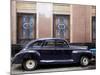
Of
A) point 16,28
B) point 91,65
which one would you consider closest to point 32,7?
point 16,28

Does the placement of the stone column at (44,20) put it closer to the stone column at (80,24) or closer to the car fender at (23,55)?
the car fender at (23,55)

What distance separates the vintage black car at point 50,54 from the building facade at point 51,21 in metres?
0.15

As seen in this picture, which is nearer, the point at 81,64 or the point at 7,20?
the point at 7,20

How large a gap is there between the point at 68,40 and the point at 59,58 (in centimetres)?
50

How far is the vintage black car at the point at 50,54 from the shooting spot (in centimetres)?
533

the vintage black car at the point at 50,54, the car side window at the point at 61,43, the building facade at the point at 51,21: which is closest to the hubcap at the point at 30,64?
the vintage black car at the point at 50,54

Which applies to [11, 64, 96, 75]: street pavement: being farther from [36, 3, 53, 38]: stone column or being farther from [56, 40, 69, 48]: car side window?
[36, 3, 53, 38]: stone column

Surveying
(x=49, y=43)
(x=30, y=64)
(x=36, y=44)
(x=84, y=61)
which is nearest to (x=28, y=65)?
(x=30, y=64)

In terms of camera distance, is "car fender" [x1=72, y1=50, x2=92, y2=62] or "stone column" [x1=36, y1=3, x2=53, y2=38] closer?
"stone column" [x1=36, y1=3, x2=53, y2=38]

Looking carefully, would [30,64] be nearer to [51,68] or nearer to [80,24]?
[51,68]

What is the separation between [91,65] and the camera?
597cm

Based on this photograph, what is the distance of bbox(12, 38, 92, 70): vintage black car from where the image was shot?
533 cm

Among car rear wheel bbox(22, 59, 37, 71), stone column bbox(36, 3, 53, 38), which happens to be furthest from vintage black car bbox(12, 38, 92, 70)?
stone column bbox(36, 3, 53, 38)
